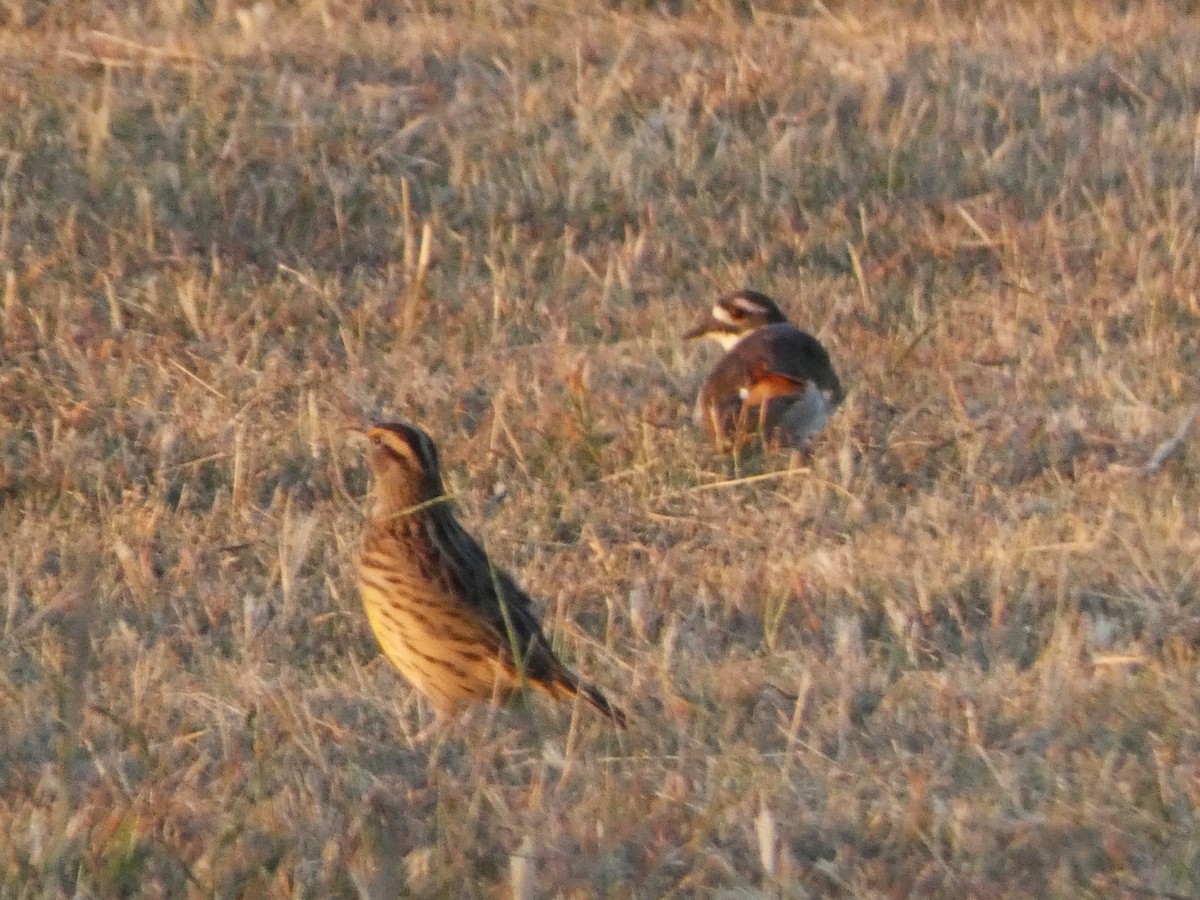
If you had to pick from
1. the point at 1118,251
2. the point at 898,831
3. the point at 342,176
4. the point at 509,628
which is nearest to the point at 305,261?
the point at 342,176

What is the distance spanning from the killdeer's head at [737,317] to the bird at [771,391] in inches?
13.3

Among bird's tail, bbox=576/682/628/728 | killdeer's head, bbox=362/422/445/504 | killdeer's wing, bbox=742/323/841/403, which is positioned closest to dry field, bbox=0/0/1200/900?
bird's tail, bbox=576/682/628/728

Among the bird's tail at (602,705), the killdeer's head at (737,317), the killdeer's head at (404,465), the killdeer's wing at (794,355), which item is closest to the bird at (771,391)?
the killdeer's wing at (794,355)

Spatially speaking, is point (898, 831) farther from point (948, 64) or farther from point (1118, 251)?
point (948, 64)

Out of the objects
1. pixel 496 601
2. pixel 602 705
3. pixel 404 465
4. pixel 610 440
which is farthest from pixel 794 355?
pixel 602 705

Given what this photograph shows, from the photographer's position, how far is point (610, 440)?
706 centimetres

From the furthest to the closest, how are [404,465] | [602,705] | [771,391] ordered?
[771,391] < [404,465] < [602,705]

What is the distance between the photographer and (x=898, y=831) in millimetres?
4250

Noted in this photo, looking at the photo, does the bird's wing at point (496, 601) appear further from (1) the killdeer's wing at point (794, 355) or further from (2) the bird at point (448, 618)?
(1) the killdeer's wing at point (794, 355)

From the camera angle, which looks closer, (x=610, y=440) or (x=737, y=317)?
(x=610, y=440)

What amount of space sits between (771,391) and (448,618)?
2.09 m

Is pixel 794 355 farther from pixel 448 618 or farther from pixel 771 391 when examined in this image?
pixel 448 618

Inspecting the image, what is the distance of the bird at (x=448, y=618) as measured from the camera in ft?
16.2

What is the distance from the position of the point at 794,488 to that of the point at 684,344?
134 cm
